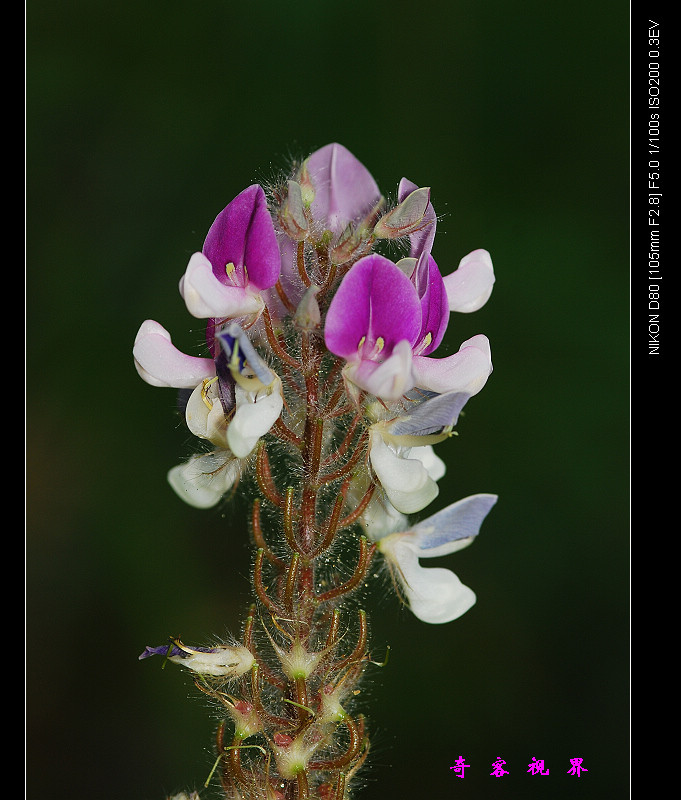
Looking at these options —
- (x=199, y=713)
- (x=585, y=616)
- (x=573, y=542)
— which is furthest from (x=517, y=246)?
(x=199, y=713)

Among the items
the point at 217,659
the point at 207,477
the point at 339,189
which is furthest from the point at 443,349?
the point at 217,659

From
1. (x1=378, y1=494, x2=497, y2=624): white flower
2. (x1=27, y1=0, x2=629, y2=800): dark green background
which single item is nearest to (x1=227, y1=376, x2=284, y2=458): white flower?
(x1=378, y1=494, x2=497, y2=624): white flower

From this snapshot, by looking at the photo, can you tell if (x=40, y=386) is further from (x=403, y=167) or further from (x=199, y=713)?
(x=403, y=167)

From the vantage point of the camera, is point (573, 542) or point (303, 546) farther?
point (573, 542)

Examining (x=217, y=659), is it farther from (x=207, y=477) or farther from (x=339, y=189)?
(x=339, y=189)

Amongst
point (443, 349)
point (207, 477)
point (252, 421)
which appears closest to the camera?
point (252, 421)

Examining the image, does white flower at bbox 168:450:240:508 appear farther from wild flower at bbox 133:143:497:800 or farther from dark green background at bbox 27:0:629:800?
dark green background at bbox 27:0:629:800

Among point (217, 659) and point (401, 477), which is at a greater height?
point (401, 477)
